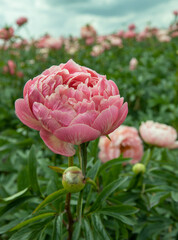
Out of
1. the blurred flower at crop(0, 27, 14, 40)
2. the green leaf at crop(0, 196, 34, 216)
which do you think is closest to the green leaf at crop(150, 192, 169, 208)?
the green leaf at crop(0, 196, 34, 216)

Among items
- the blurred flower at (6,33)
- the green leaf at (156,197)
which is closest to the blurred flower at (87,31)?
the blurred flower at (6,33)

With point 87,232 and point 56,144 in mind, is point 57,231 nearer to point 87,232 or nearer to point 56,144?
point 87,232

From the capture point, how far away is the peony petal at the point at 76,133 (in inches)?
17.7

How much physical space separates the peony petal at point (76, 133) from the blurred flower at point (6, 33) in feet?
6.91

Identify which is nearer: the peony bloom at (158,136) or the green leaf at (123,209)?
the green leaf at (123,209)

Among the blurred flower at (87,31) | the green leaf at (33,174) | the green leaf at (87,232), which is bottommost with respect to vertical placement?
the green leaf at (87,232)

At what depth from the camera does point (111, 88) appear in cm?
50

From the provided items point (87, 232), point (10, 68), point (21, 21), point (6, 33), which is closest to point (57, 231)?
point (87, 232)

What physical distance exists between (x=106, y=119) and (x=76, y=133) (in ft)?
0.20

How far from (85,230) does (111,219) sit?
0.82 ft

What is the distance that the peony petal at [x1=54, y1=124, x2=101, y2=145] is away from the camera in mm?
450

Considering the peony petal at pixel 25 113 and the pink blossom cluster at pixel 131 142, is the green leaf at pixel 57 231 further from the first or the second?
the pink blossom cluster at pixel 131 142

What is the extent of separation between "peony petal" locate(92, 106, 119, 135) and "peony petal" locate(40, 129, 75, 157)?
7 cm

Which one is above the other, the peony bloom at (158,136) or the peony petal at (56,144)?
the peony petal at (56,144)
